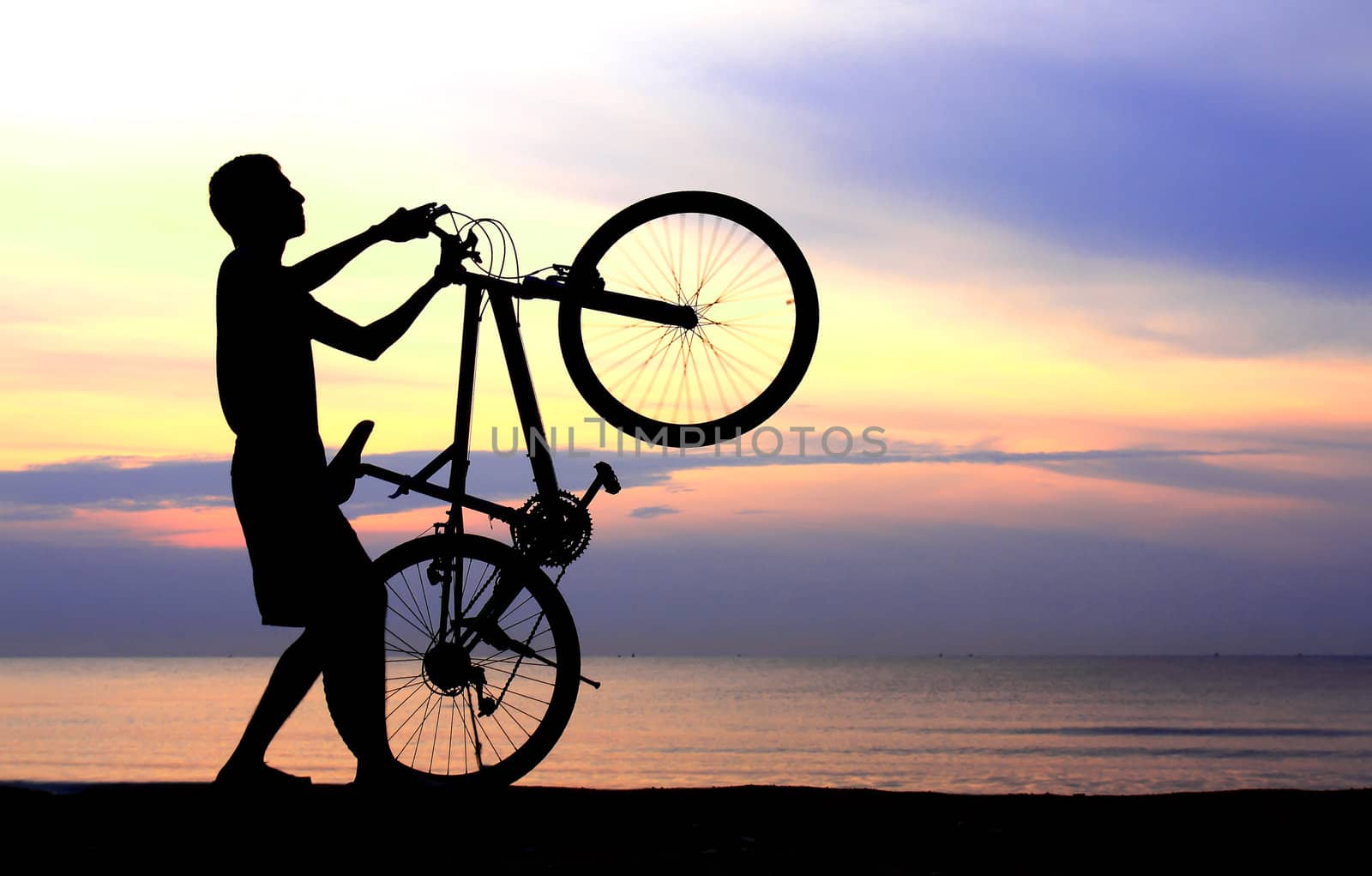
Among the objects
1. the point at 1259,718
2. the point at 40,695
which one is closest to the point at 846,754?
the point at 1259,718

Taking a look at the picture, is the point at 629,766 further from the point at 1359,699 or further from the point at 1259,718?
the point at 1359,699

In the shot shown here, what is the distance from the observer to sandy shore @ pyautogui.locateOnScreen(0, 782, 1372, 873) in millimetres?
5500

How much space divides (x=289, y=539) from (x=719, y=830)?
2620 millimetres

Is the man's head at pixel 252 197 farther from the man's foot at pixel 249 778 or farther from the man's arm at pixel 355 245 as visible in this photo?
the man's foot at pixel 249 778

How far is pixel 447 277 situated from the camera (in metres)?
6.92

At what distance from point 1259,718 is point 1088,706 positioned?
61.2ft

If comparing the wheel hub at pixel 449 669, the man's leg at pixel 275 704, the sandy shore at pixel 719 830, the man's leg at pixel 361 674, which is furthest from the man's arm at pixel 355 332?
the sandy shore at pixel 719 830

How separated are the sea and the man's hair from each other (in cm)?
1600

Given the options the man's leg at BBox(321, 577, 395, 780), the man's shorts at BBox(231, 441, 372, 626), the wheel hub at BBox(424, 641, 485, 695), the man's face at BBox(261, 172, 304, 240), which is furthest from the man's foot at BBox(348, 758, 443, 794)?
the man's face at BBox(261, 172, 304, 240)

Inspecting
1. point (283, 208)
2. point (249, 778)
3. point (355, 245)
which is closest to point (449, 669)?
point (249, 778)

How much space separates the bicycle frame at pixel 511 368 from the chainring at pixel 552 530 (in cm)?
6

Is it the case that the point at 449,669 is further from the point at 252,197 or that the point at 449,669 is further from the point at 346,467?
the point at 252,197

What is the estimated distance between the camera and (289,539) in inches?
239

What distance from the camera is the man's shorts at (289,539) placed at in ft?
19.8
